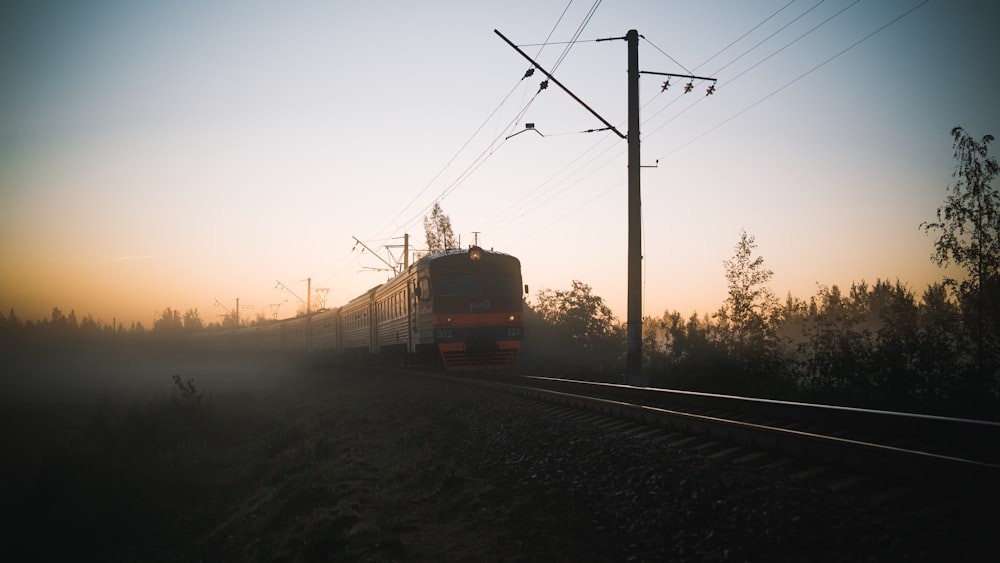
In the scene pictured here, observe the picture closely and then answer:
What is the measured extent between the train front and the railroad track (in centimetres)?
997

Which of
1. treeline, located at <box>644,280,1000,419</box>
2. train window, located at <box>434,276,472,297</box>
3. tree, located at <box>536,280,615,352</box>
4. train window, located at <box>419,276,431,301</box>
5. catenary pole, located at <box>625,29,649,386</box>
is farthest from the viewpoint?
tree, located at <box>536,280,615,352</box>

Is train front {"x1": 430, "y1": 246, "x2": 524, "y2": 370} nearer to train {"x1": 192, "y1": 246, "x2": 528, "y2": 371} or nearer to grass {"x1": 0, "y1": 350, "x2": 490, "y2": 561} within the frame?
train {"x1": 192, "y1": 246, "x2": 528, "y2": 371}

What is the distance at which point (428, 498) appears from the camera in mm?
6844

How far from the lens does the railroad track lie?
160 inches

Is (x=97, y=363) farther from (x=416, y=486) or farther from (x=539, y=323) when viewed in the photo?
(x=416, y=486)

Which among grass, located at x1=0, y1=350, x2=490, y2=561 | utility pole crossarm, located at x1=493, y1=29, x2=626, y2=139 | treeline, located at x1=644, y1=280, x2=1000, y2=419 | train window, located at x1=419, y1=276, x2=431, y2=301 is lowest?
grass, located at x1=0, y1=350, x2=490, y2=561

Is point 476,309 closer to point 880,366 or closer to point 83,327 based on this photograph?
point 880,366

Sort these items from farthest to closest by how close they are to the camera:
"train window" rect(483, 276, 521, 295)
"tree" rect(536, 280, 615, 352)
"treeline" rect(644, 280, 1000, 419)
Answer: "tree" rect(536, 280, 615, 352), "train window" rect(483, 276, 521, 295), "treeline" rect(644, 280, 1000, 419)

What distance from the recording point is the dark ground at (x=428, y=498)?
3930 mm

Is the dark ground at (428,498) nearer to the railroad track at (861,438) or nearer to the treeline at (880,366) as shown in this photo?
the railroad track at (861,438)

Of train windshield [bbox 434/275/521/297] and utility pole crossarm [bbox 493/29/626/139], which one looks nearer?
utility pole crossarm [bbox 493/29/626/139]

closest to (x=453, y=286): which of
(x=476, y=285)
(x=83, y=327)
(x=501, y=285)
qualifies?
(x=476, y=285)

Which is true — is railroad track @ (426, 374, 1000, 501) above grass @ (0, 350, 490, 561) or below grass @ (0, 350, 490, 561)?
above

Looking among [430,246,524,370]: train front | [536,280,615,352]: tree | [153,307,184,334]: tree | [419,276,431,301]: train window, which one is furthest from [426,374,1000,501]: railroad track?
[153,307,184,334]: tree
